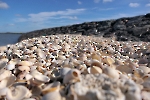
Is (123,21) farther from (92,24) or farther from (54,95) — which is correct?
(54,95)

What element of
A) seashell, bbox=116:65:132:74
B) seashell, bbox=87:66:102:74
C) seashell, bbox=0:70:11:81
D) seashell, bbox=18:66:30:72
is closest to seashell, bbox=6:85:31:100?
seashell, bbox=0:70:11:81

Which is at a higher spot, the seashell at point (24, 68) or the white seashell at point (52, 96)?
the seashell at point (24, 68)

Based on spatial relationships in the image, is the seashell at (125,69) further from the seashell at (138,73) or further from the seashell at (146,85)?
the seashell at (146,85)

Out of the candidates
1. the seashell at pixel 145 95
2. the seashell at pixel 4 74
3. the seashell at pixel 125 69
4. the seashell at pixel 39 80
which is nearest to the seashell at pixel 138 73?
the seashell at pixel 125 69

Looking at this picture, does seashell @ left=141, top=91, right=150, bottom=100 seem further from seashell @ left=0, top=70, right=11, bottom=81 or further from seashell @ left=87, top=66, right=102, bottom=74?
seashell @ left=0, top=70, right=11, bottom=81

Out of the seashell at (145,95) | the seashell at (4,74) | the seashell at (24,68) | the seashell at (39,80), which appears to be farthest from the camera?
the seashell at (24,68)

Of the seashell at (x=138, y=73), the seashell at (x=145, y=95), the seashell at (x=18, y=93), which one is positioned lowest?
the seashell at (x=145, y=95)

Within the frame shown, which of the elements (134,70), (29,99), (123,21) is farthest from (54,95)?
(123,21)

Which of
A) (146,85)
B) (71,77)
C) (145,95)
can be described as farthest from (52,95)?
(146,85)

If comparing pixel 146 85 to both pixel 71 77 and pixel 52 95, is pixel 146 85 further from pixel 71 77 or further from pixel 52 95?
pixel 52 95
